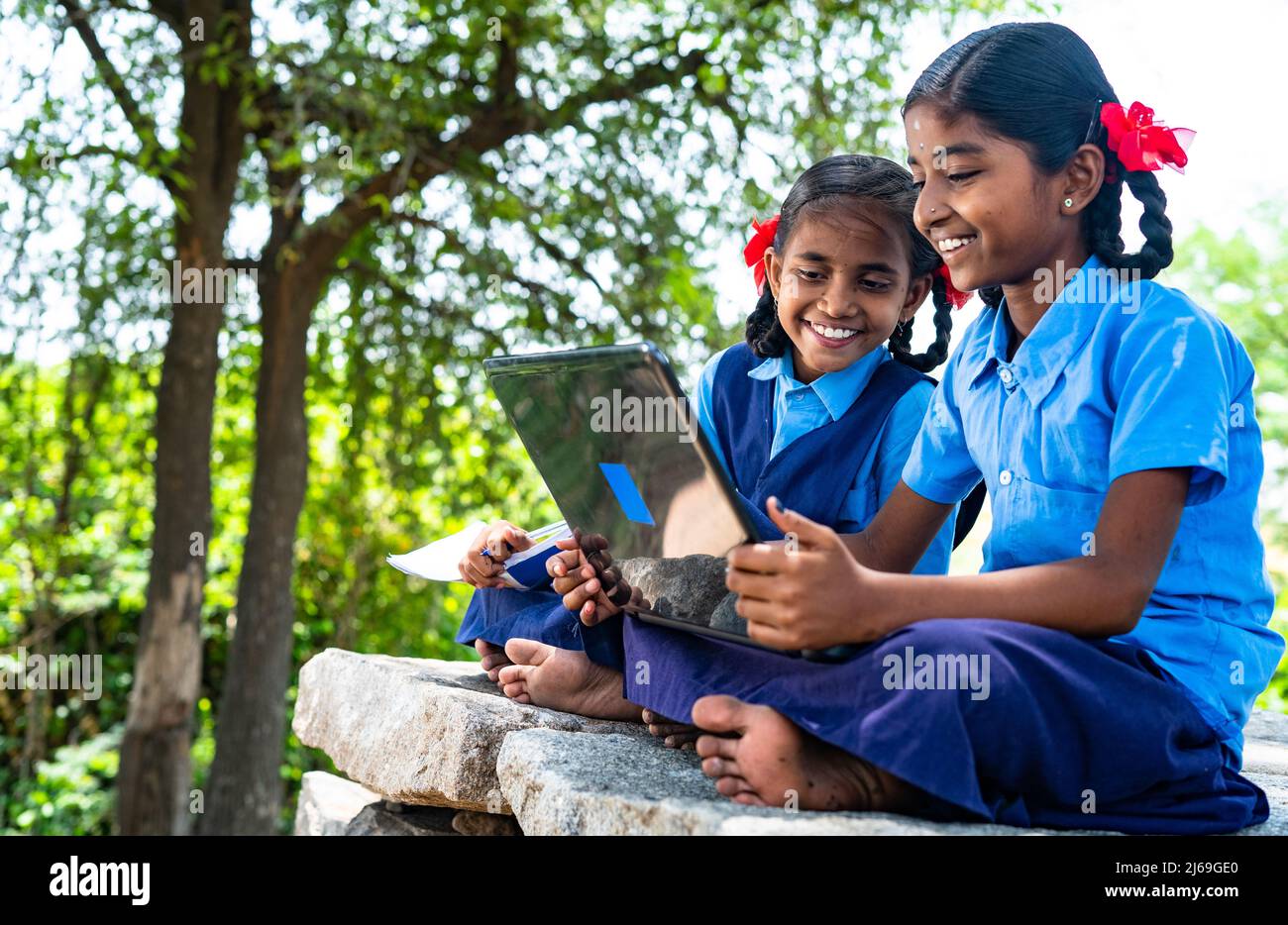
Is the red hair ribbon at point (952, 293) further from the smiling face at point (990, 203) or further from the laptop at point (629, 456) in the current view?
the laptop at point (629, 456)

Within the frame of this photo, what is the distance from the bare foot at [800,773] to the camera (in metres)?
1.76

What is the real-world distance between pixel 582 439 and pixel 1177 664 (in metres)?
0.96

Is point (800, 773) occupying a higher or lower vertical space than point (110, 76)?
lower

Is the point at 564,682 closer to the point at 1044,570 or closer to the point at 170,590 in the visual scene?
the point at 1044,570

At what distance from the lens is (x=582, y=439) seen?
6.61ft

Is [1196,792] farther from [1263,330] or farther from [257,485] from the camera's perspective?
[1263,330]

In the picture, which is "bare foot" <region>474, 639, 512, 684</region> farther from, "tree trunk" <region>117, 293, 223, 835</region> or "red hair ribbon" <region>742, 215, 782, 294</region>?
"tree trunk" <region>117, 293, 223, 835</region>

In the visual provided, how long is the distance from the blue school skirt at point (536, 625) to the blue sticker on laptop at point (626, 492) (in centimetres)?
45

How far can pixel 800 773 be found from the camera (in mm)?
1757

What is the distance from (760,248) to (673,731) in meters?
1.13

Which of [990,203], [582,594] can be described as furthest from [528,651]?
[990,203]

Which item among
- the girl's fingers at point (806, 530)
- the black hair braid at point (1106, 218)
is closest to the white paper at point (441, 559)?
the girl's fingers at point (806, 530)
